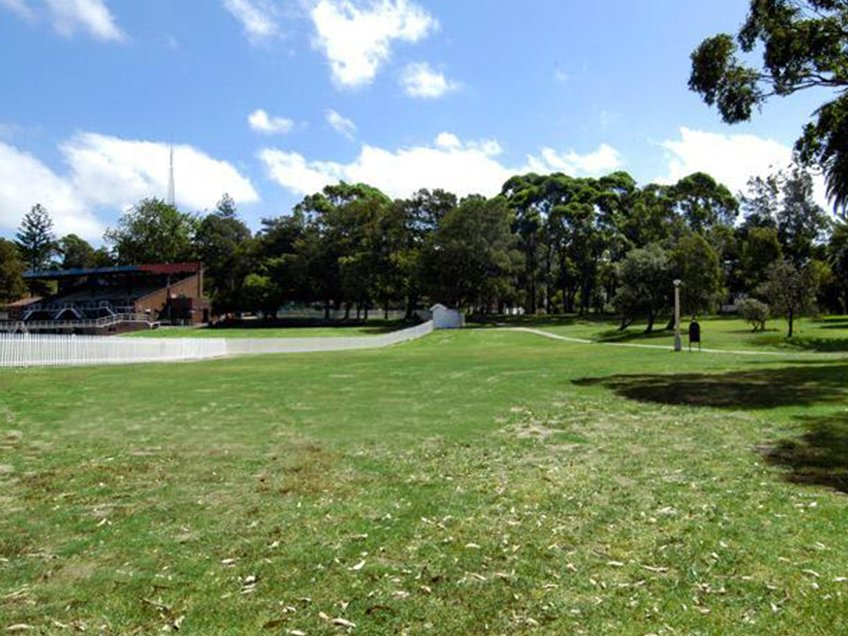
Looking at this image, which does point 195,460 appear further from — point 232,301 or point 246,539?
point 232,301

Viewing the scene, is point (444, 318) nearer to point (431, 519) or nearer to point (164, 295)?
point (164, 295)

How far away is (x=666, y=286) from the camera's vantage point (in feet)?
143

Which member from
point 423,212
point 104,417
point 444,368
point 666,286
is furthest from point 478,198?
point 104,417

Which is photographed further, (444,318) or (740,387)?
(444,318)

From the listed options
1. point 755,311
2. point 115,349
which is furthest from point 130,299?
point 755,311

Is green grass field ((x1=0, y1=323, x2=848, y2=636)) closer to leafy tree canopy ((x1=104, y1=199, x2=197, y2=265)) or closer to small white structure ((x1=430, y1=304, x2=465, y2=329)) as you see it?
small white structure ((x1=430, y1=304, x2=465, y2=329))

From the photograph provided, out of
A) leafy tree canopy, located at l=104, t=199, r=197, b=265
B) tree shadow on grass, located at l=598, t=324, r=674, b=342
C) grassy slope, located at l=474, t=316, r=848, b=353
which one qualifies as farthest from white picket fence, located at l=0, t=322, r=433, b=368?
leafy tree canopy, located at l=104, t=199, r=197, b=265

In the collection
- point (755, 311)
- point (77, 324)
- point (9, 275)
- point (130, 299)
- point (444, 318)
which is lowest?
point (444, 318)

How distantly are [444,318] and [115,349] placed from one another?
41.0 meters

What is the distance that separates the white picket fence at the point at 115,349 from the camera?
953 inches

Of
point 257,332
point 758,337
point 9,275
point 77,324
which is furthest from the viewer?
point 9,275

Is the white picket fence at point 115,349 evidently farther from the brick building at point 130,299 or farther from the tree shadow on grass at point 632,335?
the brick building at point 130,299

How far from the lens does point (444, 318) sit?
213ft

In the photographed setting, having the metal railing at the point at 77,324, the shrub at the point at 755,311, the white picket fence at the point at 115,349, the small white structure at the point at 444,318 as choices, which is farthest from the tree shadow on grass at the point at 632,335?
the metal railing at the point at 77,324
